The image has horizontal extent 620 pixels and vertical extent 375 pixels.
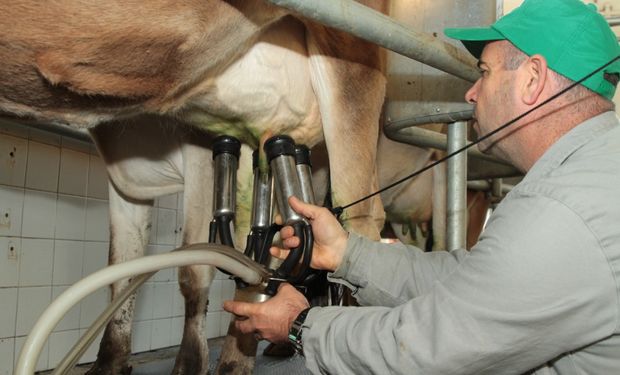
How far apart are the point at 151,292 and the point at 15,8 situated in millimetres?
2023

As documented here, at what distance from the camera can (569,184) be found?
856mm

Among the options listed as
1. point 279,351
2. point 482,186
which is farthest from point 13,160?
point 482,186

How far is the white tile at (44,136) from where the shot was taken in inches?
92.6

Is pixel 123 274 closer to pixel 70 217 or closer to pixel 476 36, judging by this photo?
pixel 476 36

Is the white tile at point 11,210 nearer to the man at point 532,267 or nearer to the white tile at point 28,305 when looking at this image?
the white tile at point 28,305

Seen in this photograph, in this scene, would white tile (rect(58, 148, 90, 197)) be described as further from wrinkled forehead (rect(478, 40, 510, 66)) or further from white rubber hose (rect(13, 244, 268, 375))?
wrinkled forehead (rect(478, 40, 510, 66))

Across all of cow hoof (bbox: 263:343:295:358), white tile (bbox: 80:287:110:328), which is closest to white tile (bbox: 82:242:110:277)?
white tile (bbox: 80:287:110:328)

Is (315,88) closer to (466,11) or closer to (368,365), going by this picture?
(466,11)

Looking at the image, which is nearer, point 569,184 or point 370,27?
point 569,184

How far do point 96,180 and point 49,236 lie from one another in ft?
1.15

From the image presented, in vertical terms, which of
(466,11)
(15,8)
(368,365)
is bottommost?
(368,365)

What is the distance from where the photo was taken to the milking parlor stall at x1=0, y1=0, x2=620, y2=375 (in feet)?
4.16

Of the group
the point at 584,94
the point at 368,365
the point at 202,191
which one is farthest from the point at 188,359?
the point at 584,94

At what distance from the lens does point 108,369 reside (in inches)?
75.3
